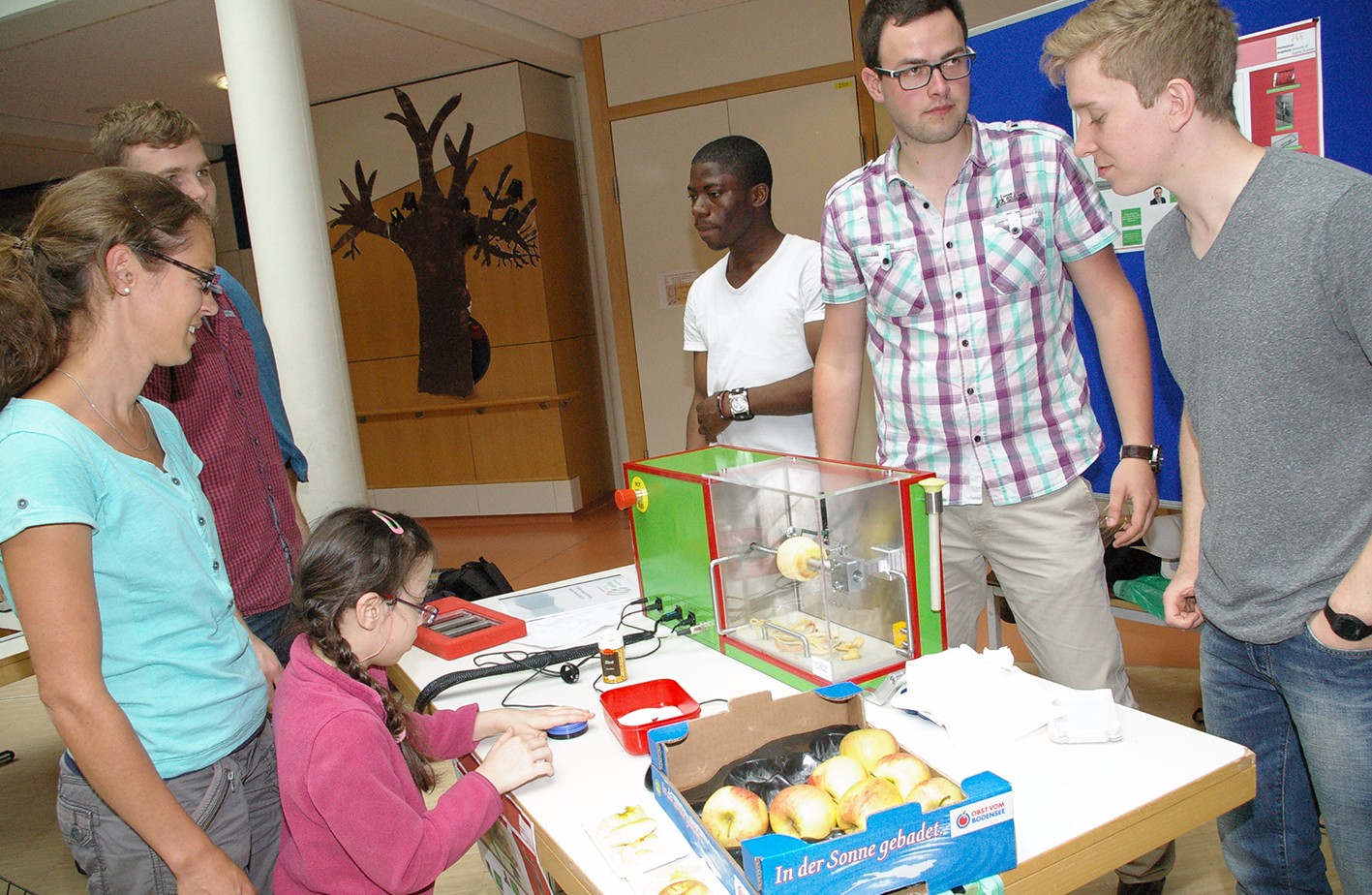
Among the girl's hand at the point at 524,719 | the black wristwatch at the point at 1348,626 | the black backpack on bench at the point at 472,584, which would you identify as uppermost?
the black wristwatch at the point at 1348,626

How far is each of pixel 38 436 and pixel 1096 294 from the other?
5.38 ft

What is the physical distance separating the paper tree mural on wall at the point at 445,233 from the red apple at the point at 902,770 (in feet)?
17.7

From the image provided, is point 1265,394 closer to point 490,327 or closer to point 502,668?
point 502,668

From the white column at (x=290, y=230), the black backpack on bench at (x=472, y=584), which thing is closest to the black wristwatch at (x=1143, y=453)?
the black backpack on bench at (x=472, y=584)

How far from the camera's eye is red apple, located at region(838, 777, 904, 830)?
3.39ft

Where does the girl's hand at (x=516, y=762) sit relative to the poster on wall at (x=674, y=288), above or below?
below

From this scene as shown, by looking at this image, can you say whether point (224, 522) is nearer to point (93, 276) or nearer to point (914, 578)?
point (93, 276)

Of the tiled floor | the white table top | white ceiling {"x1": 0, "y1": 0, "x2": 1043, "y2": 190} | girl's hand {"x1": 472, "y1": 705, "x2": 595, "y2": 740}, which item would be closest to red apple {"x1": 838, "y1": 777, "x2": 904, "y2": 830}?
the white table top

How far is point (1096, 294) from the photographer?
69.9 inches

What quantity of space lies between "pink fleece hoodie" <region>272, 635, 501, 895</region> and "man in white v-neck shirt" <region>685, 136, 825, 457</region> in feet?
4.27

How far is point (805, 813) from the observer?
3.48 ft

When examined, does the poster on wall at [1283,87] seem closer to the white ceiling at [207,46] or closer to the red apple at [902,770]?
the red apple at [902,770]

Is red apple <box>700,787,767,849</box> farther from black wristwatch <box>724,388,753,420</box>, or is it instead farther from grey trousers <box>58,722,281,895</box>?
black wristwatch <box>724,388,753,420</box>

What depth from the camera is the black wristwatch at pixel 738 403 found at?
242cm
